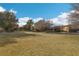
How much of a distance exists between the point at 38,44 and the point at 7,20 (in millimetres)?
360

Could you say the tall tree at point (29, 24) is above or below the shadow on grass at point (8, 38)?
above

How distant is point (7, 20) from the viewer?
1.70 meters

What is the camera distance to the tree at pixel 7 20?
1.69 m

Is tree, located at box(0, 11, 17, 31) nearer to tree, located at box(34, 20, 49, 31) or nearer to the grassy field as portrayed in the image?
the grassy field

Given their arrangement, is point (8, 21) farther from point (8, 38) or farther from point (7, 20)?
point (8, 38)

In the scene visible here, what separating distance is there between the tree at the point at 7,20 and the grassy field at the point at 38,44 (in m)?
0.06

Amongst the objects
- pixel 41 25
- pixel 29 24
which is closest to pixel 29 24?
pixel 29 24

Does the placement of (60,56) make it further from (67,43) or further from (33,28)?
(33,28)

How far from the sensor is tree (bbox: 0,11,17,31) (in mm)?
1688

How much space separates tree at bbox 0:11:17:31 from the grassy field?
0.06 metres

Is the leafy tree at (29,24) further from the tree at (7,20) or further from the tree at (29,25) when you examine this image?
the tree at (7,20)

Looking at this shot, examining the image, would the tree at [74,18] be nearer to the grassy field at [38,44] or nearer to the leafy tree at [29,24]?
the grassy field at [38,44]

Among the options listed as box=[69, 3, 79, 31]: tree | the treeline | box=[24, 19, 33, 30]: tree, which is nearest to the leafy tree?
box=[24, 19, 33, 30]: tree

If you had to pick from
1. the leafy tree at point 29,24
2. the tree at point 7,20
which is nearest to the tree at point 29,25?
the leafy tree at point 29,24
